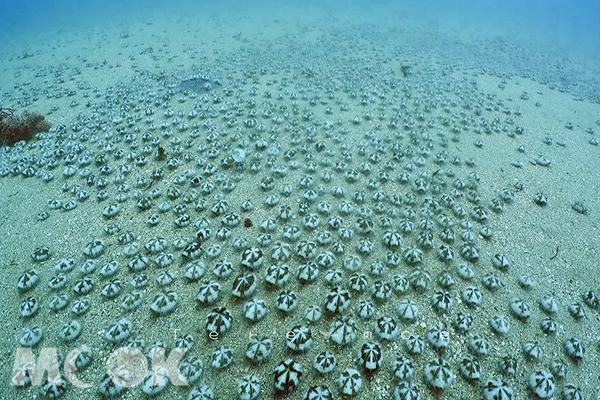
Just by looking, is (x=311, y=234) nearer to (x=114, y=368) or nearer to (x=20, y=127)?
(x=114, y=368)

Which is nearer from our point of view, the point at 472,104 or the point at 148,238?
the point at 148,238

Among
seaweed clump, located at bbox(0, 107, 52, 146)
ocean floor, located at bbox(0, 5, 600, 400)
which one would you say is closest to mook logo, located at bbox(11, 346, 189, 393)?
ocean floor, located at bbox(0, 5, 600, 400)

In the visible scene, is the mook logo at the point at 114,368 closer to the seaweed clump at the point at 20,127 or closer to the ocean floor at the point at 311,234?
the ocean floor at the point at 311,234

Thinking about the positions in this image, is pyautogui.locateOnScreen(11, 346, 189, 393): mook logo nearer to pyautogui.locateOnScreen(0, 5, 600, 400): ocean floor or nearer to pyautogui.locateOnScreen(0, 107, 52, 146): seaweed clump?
pyautogui.locateOnScreen(0, 5, 600, 400): ocean floor

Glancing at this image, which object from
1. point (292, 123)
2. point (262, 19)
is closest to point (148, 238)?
point (292, 123)

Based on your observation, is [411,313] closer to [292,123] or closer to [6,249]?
[292,123]

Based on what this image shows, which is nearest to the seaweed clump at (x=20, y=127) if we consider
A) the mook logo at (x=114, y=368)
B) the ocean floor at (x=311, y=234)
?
the ocean floor at (x=311, y=234)
